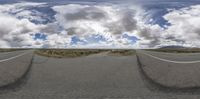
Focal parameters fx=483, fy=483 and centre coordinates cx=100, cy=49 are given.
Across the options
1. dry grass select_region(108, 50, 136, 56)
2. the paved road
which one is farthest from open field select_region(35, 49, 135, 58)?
the paved road

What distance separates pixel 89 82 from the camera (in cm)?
394

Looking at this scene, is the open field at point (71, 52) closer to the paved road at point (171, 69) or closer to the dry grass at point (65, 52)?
the dry grass at point (65, 52)

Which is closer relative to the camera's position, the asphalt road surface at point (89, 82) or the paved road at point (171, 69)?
the asphalt road surface at point (89, 82)

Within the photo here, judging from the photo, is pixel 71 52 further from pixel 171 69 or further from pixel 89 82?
pixel 171 69

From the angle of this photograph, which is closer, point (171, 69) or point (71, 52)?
point (171, 69)

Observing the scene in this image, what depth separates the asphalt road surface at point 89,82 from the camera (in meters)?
3.64

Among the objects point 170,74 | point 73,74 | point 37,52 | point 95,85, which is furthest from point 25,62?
point 170,74

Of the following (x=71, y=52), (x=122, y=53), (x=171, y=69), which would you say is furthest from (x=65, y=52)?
(x=171, y=69)

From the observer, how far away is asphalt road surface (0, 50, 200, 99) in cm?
364

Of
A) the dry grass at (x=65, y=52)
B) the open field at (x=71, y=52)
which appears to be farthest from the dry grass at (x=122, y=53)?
the dry grass at (x=65, y=52)

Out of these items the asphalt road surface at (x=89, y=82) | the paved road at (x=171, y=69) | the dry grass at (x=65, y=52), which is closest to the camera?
the asphalt road surface at (x=89, y=82)

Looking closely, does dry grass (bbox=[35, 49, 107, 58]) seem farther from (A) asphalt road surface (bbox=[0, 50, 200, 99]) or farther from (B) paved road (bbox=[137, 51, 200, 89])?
(B) paved road (bbox=[137, 51, 200, 89])

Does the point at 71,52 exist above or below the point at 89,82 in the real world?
above

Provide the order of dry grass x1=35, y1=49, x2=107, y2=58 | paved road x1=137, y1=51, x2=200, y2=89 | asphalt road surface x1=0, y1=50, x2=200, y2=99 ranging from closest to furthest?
asphalt road surface x1=0, y1=50, x2=200, y2=99 < paved road x1=137, y1=51, x2=200, y2=89 < dry grass x1=35, y1=49, x2=107, y2=58
